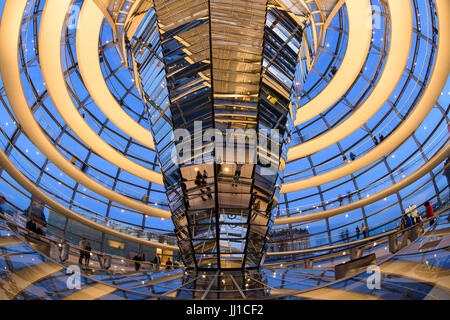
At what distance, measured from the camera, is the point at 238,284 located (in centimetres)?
940

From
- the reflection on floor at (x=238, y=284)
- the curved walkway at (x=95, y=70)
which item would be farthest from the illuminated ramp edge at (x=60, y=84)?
the reflection on floor at (x=238, y=284)

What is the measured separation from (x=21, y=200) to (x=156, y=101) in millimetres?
11296

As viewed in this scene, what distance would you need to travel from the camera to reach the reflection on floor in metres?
5.88

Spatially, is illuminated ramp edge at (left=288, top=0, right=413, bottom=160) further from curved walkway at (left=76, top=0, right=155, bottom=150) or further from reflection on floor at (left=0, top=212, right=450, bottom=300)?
curved walkway at (left=76, top=0, right=155, bottom=150)

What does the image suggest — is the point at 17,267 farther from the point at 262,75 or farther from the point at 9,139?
the point at 9,139

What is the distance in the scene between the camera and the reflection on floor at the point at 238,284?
231 inches

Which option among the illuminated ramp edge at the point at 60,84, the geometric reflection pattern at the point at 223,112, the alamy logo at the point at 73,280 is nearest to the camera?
the alamy logo at the point at 73,280

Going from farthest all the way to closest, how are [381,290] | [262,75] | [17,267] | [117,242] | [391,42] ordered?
[117,242], [391,42], [262,75], [17,267], [381,290]

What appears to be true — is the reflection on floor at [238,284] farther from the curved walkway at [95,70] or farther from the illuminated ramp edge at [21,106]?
the curved walkway at [95,70]

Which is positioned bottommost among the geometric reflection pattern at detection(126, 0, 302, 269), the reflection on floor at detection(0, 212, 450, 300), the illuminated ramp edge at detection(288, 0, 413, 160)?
the reflection on floor at detection(0, 212, 450, 300)

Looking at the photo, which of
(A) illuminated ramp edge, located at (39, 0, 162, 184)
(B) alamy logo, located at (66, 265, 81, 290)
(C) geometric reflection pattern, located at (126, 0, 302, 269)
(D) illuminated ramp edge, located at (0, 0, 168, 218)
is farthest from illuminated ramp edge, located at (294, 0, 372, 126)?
(B) alamy logo, located at (66, 265, 81, 290)

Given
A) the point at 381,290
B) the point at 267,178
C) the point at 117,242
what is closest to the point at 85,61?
the point at 267,178

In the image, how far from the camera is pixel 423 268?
674cm

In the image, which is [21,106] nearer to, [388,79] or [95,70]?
[95,70]
